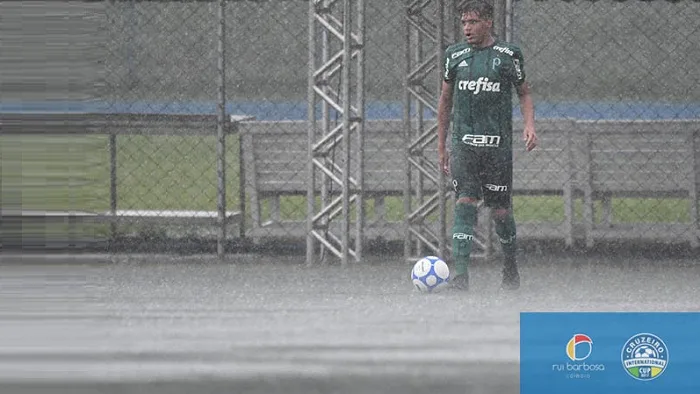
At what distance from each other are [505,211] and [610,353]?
11.3 feet

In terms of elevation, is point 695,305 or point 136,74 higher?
point 136,74

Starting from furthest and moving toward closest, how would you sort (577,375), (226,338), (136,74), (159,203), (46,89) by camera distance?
(136,74), (159,203), (226,338), (577,375), (46,89)

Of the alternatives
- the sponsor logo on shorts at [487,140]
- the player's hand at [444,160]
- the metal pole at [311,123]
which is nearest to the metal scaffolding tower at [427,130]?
the metal pole at [311,123]

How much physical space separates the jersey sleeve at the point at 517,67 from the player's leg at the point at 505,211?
44cm

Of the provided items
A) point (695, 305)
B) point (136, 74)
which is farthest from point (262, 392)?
point (136, 74)

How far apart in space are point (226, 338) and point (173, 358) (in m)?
0.30

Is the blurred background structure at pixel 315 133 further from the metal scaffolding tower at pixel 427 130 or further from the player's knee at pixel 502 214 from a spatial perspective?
the player's knee at pixel 502 214

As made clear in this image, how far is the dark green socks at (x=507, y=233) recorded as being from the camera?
25.8ft

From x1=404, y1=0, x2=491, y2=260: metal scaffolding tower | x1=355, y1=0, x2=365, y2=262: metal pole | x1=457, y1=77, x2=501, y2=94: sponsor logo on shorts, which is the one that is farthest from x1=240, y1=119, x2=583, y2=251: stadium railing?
x1=457, y1=77, x2=501, y2=94: sponsor logo on shorts

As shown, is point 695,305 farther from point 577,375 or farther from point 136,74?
point 136,74

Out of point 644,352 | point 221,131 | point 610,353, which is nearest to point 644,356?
point 644,352

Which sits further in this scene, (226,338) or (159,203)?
(159,203)

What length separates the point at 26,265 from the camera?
378cm

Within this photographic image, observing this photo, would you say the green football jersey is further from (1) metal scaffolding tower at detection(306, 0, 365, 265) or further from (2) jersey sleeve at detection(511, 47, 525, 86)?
(1) metal scaffolding tower at detection(306, 0, 365, 265)
